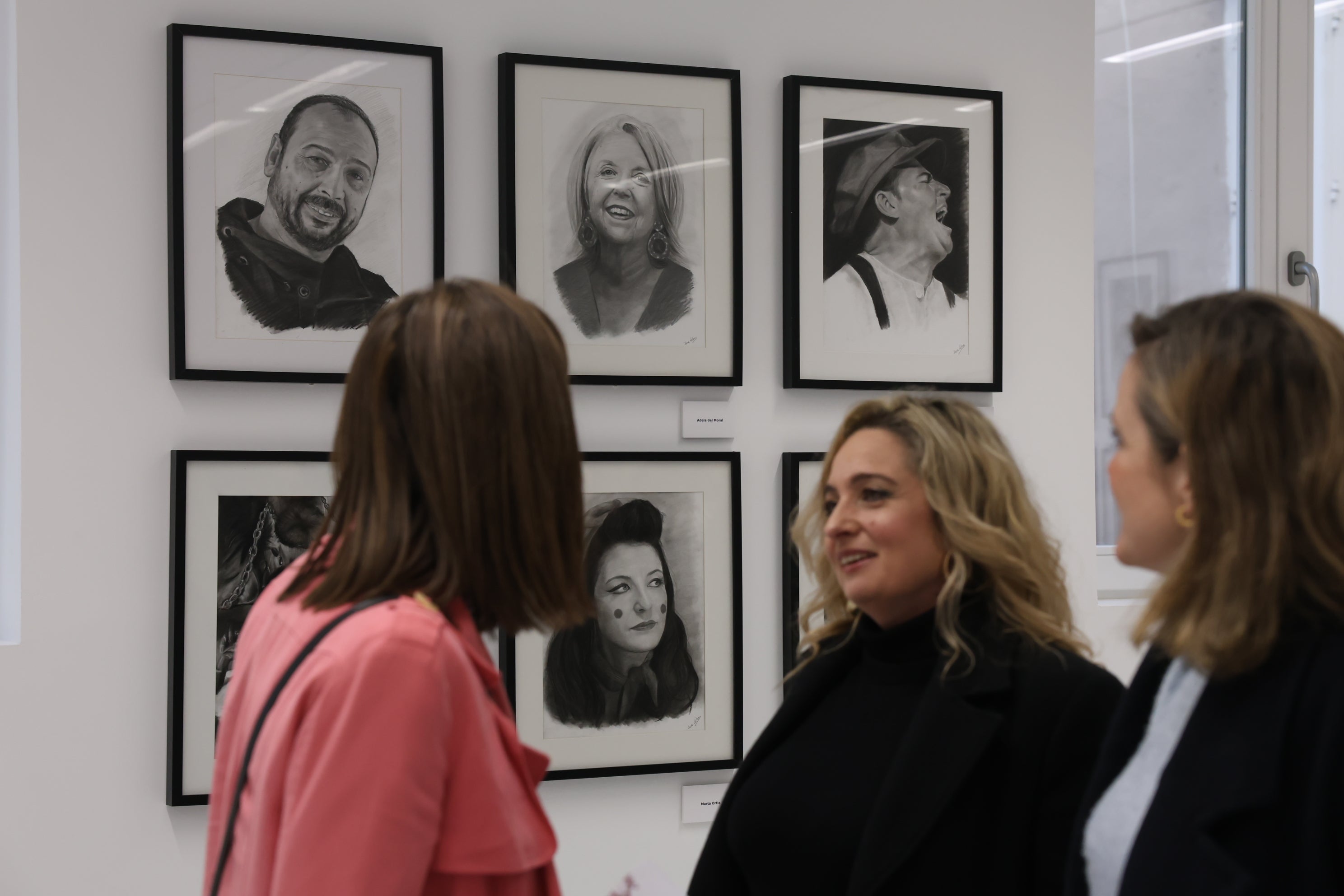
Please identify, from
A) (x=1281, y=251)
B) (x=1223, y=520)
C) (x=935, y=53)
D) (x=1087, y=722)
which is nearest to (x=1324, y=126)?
(x=1281, y=251)

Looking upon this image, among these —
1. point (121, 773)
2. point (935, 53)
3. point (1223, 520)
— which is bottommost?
point (121, 773)

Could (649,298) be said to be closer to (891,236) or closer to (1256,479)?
(891,236)

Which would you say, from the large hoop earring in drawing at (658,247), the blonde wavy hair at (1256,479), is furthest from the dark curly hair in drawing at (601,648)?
the blonde wavy hair at (1256,479)

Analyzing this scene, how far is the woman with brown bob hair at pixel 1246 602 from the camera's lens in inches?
46.4

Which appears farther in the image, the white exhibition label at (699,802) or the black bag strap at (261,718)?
the white exhibition label at (699,802)

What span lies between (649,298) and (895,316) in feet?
2.23

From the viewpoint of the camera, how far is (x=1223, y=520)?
1246 millimetres

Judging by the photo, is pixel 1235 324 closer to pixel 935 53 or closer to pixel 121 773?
pixel 935 53

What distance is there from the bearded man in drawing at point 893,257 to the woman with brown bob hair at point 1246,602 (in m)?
1.81

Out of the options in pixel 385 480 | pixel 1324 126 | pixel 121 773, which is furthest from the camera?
pixel 1324 126

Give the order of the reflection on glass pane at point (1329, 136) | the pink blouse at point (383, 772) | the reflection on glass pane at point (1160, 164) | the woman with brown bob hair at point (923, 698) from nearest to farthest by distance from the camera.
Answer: the pink blouse at point (383, 772) < the woman with brown bob hair at point (923, 698) < the reflection on glass pane at point (1160, 164) < the reflection on glass pane at point (1329, 136)

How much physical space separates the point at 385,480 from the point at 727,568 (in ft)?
6.21

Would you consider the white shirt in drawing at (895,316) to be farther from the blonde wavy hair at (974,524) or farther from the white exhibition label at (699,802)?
→ the white exhibition label at (699,802)

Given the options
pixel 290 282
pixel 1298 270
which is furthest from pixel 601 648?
pixel 1298 270
